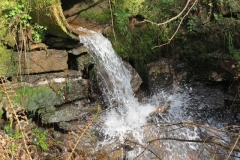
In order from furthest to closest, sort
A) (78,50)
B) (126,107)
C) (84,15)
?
(84,15) < (126,107) < (78,50)

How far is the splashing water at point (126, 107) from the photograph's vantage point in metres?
4.38

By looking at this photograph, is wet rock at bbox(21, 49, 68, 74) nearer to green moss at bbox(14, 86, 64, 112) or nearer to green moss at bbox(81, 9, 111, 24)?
green moss at bbox(14, 86, 64, 112)

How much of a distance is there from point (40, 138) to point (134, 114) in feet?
5.78

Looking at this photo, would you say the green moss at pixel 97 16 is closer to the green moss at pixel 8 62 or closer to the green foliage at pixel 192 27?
the green foliage at pixel 192 27

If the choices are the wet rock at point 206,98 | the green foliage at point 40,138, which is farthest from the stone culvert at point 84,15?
the wet rock at point 206,98

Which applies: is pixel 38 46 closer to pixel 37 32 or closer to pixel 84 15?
pixel 37 32

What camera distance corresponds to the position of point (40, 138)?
4.19 metres

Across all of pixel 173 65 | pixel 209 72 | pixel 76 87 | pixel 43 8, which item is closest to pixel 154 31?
pixel 173 65

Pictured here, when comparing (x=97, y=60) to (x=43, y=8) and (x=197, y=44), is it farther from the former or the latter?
(x=197, y=44)

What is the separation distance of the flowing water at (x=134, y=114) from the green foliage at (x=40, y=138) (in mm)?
864

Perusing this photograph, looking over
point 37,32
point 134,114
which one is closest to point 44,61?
point 37,32

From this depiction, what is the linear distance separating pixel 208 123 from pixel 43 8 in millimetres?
3545

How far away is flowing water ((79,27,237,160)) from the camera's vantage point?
4.25 meters

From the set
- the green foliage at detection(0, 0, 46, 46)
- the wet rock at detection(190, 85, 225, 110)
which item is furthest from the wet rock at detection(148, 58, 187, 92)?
the green foliage at detection(0, 0, 46, 46)
